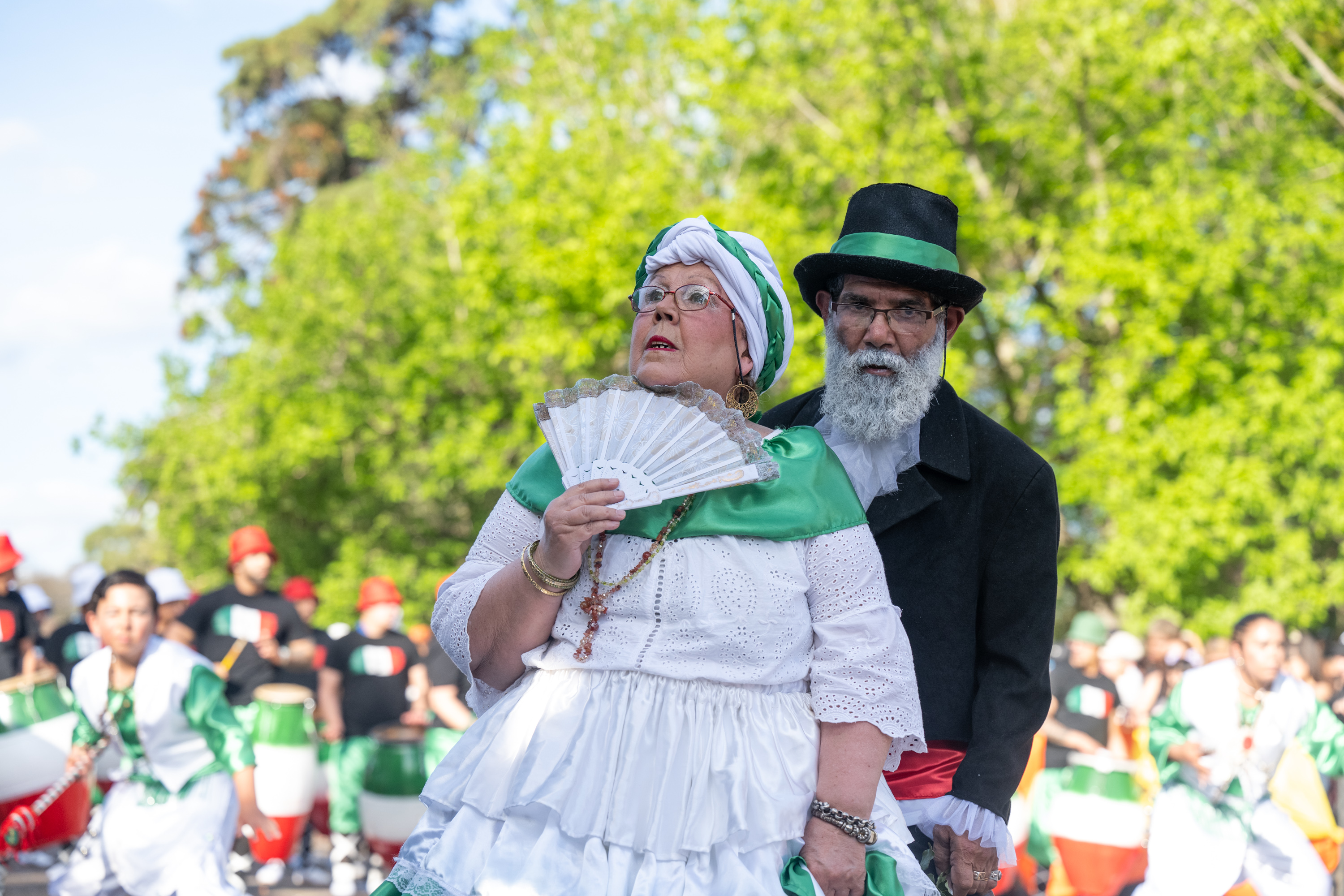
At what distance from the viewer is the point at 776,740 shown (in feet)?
7.53

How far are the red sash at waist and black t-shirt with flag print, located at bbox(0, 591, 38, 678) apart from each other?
8981mm

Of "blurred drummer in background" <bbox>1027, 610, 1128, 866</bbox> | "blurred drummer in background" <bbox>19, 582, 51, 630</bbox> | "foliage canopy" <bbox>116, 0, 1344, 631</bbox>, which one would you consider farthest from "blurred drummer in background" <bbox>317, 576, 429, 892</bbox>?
"foliage canopy" <bbox>116, 0, 1344, 631</bbox>

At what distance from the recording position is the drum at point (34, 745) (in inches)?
266

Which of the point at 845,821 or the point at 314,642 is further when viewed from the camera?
the point at 314,642

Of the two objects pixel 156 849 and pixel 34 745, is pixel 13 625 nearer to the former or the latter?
pixel 34 745

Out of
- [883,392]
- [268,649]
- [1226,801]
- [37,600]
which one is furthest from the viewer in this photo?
[37,600]

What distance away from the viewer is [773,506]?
7.82ft

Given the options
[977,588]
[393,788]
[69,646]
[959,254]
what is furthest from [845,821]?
[959,254]

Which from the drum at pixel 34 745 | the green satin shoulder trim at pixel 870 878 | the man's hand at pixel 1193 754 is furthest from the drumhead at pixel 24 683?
the man's hand at pixel 1193 754

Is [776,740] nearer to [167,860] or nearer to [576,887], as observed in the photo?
[576,887]

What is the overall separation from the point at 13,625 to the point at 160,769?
480 cm

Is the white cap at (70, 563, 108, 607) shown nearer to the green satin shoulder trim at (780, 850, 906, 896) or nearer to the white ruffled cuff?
the white ruffled cuff

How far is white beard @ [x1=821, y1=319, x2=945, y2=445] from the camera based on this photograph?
9.69ft

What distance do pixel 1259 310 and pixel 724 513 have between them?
14.9 metres
